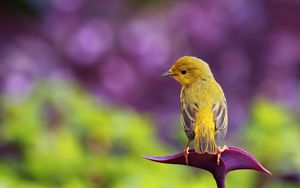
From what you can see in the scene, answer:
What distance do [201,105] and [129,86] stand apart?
2774 mm

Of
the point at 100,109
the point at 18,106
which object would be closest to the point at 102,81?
the point at 100,109

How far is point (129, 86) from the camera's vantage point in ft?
13.5

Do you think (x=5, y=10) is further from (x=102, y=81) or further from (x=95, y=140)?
(x=95, y=140)

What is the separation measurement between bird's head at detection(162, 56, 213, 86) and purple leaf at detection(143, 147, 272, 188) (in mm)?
248

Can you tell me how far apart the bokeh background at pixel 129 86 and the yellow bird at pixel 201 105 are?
2.84ft

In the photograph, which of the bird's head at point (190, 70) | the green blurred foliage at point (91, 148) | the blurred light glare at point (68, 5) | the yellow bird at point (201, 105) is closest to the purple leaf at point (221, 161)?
the yellow bird at point (201, 105)

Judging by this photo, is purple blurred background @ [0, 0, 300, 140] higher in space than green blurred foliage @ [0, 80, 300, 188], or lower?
higher

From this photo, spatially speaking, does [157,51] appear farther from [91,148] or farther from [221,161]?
[221,161]

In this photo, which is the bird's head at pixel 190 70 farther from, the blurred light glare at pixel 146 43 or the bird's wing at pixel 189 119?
the blurred light glare at pixel 146 43

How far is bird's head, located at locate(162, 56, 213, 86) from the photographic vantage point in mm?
1374

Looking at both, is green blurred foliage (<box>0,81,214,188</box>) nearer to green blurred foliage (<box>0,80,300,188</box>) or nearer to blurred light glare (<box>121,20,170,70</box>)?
green blurred foliage (<box>0,80,300,188</box>)

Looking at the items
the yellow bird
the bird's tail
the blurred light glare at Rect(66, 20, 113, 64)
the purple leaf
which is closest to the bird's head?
the yellow bird

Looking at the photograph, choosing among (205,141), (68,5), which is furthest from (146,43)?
(205,141)

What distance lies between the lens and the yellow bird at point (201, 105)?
1.33m
